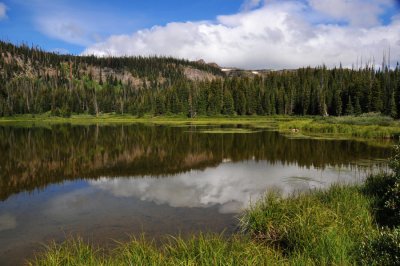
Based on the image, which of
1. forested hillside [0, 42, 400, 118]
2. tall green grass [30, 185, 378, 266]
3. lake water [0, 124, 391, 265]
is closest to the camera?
tall green grass [30, 185, 378, 266]

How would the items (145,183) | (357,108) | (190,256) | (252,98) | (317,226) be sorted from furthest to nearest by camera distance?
(252,98) → (357,108) → (145,183) → (317,226) → (190,256)

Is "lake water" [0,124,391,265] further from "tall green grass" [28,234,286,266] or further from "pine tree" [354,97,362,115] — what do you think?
"pine tree" [354,97,362,115]

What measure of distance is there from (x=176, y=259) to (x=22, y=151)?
39000 mm

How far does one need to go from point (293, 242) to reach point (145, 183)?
1533 cm

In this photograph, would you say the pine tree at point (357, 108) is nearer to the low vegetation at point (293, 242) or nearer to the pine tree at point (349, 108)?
the pine tree at point (349, 108)

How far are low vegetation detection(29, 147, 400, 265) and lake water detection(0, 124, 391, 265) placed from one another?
2521 millimetres

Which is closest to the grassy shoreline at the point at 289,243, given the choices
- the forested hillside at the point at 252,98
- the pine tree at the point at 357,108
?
the forested hillside at the point at 252,98

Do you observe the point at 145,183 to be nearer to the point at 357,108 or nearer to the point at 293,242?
the point at 293,242

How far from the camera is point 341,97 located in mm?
120938

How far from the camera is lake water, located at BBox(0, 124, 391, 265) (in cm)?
1576

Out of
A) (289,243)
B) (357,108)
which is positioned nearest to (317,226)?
(289,243)

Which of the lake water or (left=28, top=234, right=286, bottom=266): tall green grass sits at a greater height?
(left=28, top=234, right=286, bottom=266): tall green grass

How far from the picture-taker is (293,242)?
11.6 m

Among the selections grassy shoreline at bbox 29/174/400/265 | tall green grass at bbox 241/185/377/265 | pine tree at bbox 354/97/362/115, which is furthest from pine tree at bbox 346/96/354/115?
grassy shoreline at bbox 29/174/400/265
